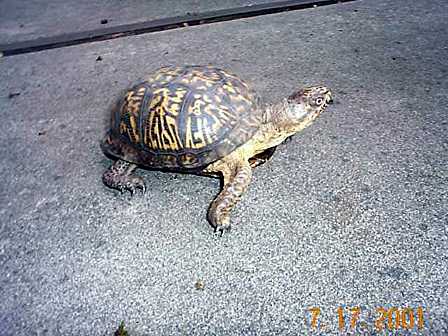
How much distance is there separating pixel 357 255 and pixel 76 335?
1.18m

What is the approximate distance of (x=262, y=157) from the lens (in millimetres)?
2117

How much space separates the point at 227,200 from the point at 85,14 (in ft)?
11.0

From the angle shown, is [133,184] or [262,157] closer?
[133,184]

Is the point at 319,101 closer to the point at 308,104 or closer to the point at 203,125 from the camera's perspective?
the point at 308,104

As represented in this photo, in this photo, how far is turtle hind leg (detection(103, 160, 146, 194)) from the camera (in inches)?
79.0

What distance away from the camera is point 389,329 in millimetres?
1412

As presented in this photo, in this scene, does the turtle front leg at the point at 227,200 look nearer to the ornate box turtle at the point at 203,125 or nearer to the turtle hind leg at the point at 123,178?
the ornate box turtle at the point at 203,125

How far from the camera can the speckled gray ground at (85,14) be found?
3926mm

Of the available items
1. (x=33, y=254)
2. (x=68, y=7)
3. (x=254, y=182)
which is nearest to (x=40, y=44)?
(x=68, y=7)
